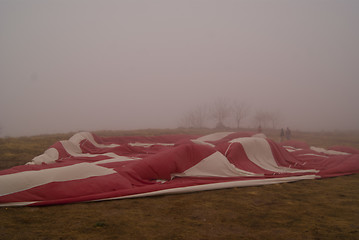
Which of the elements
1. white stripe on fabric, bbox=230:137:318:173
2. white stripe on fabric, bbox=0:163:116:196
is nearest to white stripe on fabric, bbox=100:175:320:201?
white stripe on fabric, bbox=230:137:318:173

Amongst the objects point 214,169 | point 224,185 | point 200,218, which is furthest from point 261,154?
point 200,218

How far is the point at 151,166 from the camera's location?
3381 millimetres

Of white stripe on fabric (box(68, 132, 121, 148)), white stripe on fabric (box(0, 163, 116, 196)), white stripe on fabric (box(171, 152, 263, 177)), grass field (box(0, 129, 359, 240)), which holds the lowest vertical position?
grass field (box(0, 129, 359, 240))

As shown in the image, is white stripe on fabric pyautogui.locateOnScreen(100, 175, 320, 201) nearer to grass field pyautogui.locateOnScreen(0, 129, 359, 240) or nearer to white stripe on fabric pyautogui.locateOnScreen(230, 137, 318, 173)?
grass field pyautogui.locateOnScreen(0, 129, 359, 240)

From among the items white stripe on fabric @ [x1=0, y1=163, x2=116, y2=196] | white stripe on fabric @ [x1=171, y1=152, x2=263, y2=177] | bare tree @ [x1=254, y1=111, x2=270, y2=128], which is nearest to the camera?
white stripe on fabric @ [x1=0, y1=163, x2=116, y2=196]

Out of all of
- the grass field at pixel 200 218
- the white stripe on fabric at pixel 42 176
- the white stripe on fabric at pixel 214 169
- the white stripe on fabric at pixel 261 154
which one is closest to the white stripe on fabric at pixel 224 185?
the grass field at pixel 200 218

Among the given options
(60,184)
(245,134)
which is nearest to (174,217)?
(60,184)

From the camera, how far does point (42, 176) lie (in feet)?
9.04

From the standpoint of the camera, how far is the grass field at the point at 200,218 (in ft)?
5.91

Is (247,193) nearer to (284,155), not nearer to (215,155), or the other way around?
(215,155)

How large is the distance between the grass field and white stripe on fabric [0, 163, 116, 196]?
0.34 m

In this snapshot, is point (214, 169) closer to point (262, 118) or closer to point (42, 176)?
point (42, 176)

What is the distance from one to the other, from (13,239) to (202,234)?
1355 millimetres

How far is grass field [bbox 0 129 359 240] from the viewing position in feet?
5.91
